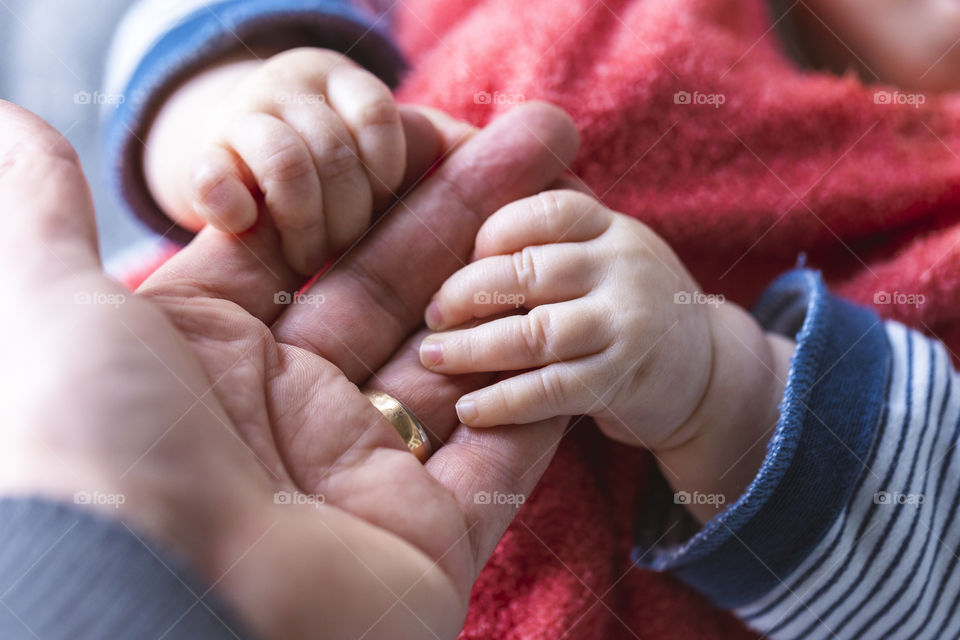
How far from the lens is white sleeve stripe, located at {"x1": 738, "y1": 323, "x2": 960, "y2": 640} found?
68 cm

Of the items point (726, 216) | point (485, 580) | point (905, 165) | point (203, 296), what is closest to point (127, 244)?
point (203, 296)

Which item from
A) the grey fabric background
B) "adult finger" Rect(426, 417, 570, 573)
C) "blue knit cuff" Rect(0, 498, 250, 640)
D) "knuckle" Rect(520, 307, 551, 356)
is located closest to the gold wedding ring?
"adult finger" Rect(426, 417, 570, 573)

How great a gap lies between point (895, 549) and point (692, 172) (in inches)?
18.4

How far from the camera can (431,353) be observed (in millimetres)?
650

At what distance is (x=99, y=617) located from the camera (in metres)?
0.37

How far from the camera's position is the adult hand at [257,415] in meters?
0.38

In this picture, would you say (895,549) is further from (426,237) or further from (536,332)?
(426,237)

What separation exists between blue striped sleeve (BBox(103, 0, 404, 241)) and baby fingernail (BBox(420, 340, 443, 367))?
0.45 metres

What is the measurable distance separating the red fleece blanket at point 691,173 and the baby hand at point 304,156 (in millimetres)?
210

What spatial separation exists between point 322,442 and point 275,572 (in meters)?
0.14

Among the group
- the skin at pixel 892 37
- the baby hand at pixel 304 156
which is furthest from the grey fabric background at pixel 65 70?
the skin at pixel 892 37

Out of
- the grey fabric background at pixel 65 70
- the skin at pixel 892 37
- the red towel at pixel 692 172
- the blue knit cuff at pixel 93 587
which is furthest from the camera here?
the grey fabric background at pixel 65 70

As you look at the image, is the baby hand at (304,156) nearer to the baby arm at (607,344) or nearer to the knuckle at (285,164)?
the knuckle at (285,164)

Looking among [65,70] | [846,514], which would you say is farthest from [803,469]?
[65,70]
